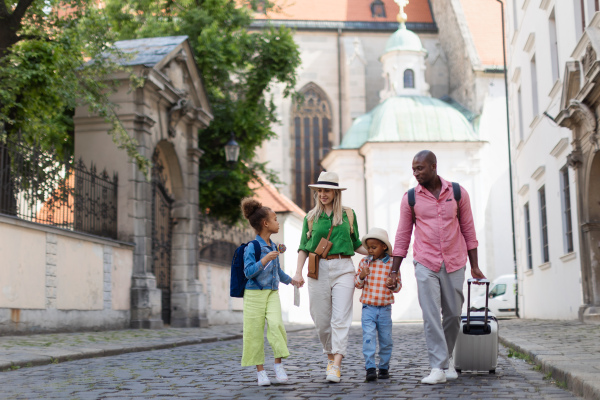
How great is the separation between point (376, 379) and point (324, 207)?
1.44 meters

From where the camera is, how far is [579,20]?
15.1 m

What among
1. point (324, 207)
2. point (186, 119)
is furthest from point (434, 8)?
point (324, 207)

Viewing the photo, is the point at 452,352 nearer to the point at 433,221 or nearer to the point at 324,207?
the point at 433,221

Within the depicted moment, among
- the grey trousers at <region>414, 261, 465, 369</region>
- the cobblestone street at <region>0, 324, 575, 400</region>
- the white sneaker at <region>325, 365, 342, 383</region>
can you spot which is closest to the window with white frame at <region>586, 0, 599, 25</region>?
the cobblestone street at <region>0, 324, 575, 400</region>

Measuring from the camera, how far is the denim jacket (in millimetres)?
6543

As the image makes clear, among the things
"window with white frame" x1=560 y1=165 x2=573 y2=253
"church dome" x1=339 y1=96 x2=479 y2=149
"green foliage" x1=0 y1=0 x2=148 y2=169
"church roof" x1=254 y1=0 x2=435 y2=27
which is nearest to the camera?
"green foliage" x1=0 y1=0 x2=148 y2=169

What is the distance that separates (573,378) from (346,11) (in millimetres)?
43188

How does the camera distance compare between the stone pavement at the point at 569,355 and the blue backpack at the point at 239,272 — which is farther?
the blue backpack at the point at 239,272

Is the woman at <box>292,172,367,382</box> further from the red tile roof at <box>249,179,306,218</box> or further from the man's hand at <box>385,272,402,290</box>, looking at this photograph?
the red tile roof at <box>249,179,306,218</box>

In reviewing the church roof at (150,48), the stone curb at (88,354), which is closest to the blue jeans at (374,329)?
the stone curb at (88,354)

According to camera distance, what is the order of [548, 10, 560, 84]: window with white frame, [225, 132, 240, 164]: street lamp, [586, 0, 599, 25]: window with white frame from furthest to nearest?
1. [225, 132, 240, 164]: street lamp
2. [548, 10, 560, 84]: window with white frame
3. [586, 0, 599, 25]: window with white frame

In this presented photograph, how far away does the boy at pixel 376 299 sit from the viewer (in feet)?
21.8

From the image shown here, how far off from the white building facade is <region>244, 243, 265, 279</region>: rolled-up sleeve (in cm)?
851

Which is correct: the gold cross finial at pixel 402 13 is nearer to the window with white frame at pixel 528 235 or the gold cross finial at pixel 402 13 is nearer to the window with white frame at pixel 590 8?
the window with white frame at pixel 528 235
